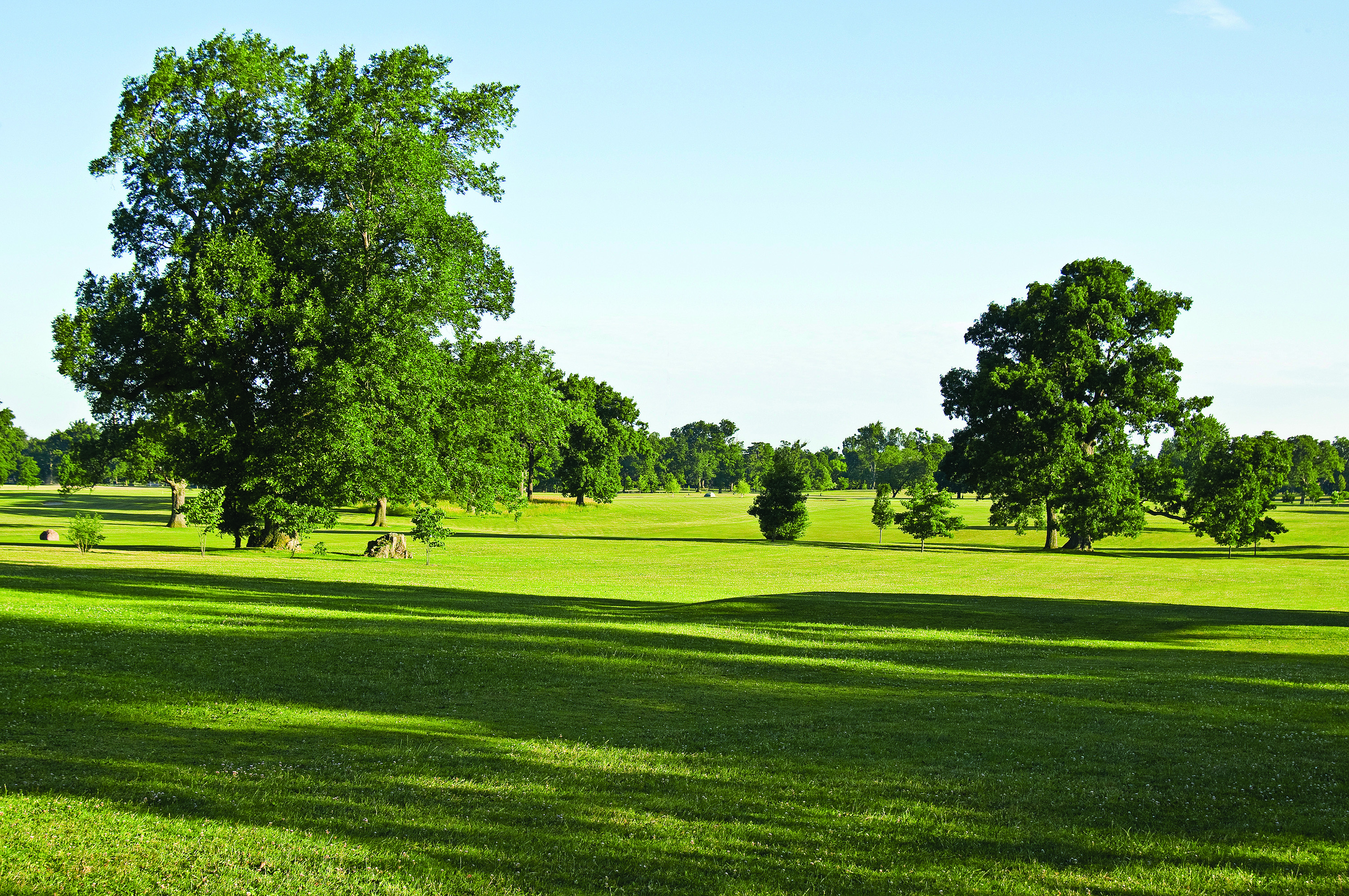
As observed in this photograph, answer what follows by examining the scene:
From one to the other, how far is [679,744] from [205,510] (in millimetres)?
33861

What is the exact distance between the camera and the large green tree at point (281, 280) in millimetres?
38094

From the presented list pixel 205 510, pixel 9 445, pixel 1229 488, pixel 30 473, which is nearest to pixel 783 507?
pixel 1229 488

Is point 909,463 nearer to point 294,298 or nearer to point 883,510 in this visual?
point 883,510

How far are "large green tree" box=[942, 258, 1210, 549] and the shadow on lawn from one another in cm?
4565

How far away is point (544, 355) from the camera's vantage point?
50375mm

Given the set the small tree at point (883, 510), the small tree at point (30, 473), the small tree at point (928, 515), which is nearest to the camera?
the small tree at point (928, 515)

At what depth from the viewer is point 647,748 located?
35.1 feet

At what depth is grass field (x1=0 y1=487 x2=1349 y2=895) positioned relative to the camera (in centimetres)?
702

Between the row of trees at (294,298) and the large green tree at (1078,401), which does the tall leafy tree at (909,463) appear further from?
the row of trees at (294,298)

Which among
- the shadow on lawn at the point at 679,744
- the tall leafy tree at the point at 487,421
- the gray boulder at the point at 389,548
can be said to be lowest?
the gray boulder at the point at 389,548

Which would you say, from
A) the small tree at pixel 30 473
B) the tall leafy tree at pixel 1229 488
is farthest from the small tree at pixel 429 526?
the small tree at pixel 30 473

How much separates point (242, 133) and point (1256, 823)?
4428 cm

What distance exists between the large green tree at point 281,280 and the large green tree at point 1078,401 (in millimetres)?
39789

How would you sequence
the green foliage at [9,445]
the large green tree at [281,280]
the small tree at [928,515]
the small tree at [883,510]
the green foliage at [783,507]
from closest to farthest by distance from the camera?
the large green tree at [281,280] → the small tree at [928,515] → the small tree at [883,510] → the green foliage at [783,507] → the green foliage at [9,445]
